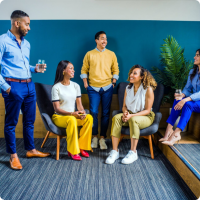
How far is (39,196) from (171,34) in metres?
3.15

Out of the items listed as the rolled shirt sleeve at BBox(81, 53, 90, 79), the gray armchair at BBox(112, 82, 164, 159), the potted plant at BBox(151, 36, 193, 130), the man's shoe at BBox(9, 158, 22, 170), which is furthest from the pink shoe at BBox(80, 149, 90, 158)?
the potted plant at BBox(151, 36, 193, 130)

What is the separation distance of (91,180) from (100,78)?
159 centimetres

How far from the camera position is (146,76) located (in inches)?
108

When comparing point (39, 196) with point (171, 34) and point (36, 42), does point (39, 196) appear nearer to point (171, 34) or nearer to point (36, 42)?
point (36, 42)

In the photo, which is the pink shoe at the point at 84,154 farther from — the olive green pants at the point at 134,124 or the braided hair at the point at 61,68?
the braided hair at the point at 61,68

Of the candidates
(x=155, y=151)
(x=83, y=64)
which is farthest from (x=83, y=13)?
(x=155, y=151)

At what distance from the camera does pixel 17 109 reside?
7.75 feet

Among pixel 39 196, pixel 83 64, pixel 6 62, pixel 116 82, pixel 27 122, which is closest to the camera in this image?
pixel 39 196

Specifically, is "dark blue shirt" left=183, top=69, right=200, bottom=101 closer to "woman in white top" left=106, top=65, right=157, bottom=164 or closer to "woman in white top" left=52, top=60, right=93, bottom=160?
"woman in white top" left=106, top=65, right=157, bottom=164

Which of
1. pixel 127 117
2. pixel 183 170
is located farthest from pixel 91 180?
pixel 183 170

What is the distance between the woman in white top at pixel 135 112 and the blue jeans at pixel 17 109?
114 centimetres

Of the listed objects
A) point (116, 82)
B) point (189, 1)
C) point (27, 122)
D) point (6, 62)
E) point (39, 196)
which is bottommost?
point (39, 196)

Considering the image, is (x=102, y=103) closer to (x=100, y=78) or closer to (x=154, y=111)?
(x=100, y=78)

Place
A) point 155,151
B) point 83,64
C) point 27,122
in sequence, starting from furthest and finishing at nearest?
point 83,64 < point 155,151 < point 27,122
